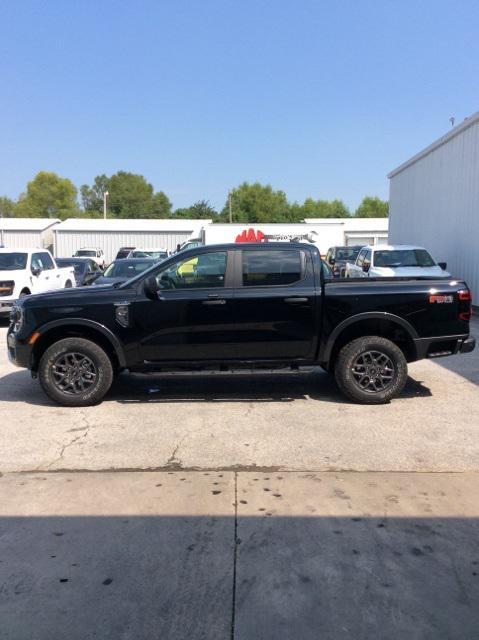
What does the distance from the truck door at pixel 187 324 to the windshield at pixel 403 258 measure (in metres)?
9.68

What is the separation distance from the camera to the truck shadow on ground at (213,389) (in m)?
6.77

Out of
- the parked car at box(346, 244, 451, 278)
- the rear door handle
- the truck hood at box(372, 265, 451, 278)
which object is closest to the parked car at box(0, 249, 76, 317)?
the rear door handle

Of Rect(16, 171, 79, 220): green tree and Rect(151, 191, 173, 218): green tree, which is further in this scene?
Rect(151, 191, 173, 218): green tree

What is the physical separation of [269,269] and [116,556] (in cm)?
389

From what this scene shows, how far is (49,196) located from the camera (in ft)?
328

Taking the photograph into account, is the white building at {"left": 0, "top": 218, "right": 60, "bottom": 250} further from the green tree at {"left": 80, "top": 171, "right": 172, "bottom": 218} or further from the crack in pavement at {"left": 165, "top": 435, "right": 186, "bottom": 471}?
the green tree at {"left": 80, "top": 171, "right": 172, "bottom": 218}

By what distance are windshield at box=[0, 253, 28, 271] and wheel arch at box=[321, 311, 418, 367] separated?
9.81 meters

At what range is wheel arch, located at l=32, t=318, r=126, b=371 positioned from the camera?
6.36m

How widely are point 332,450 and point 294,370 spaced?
5.77 ft

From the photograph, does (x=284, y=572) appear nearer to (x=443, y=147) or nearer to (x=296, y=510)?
(x=296, y=510)

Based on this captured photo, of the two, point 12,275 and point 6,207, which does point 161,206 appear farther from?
point 12,275

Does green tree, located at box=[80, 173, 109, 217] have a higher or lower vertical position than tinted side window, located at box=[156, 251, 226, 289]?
higher

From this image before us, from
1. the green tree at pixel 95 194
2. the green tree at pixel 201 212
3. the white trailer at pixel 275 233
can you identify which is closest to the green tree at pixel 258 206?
the green tree at pixel 201 212

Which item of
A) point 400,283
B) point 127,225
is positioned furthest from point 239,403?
point 127,225
